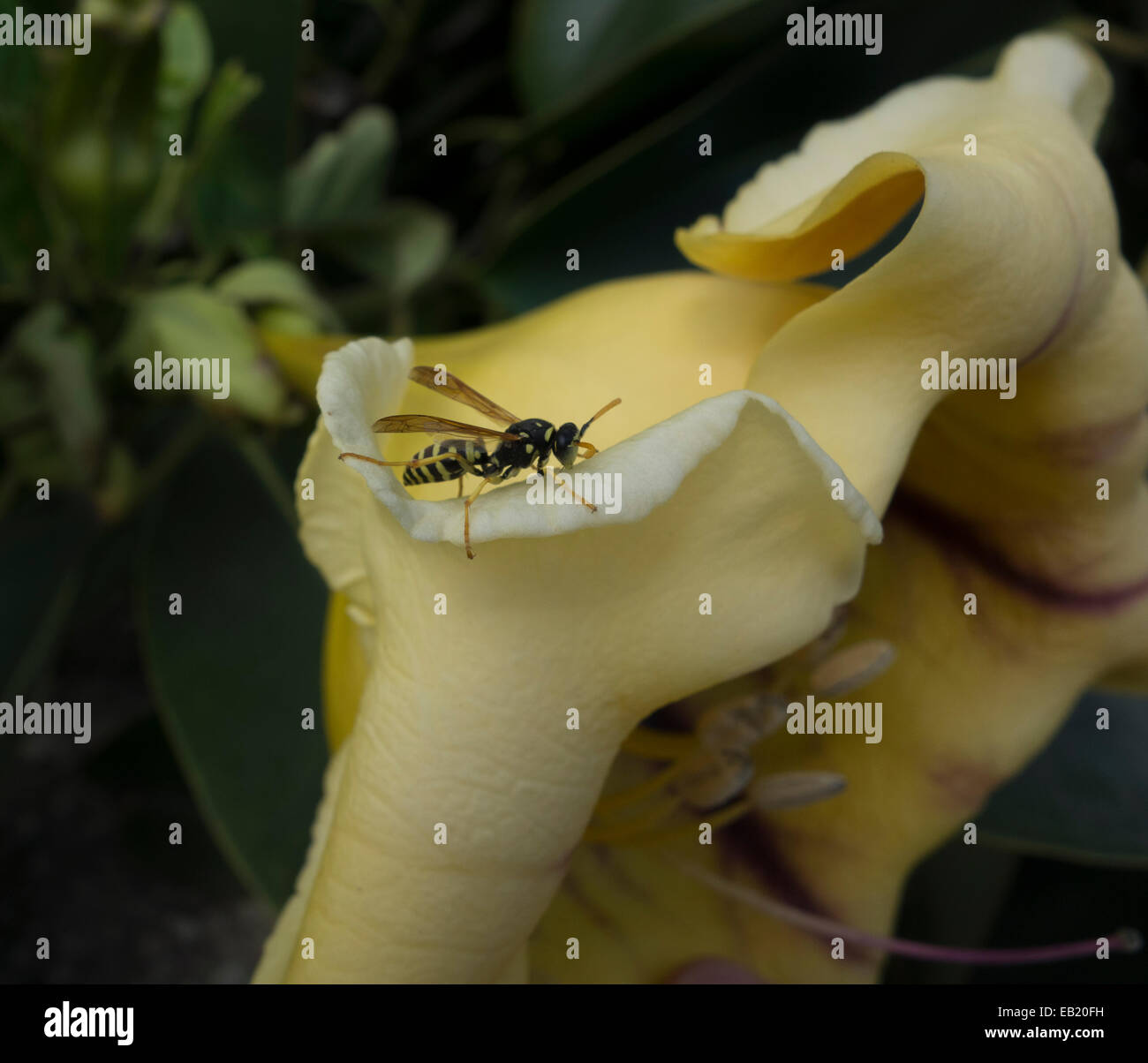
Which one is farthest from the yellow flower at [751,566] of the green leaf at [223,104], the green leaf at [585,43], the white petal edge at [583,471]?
the green leaf at [585,43]

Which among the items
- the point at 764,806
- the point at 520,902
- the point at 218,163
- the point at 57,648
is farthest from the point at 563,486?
the point at 57,648

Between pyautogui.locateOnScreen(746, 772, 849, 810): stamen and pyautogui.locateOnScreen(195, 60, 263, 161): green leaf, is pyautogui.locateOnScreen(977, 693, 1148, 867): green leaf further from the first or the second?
pyautogui.locateOnScreen(195, 60, 263, 161): green leaf

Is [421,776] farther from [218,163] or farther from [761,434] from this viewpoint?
[218,163]

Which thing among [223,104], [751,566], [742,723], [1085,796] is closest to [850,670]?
[742,723]

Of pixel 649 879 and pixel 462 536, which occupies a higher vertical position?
pixel 462 536

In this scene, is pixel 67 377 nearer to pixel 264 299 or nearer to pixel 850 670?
pixel 264 299

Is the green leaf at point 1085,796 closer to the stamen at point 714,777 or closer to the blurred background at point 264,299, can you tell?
the blurred background at point 264,299

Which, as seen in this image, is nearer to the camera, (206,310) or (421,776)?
(421,776)
